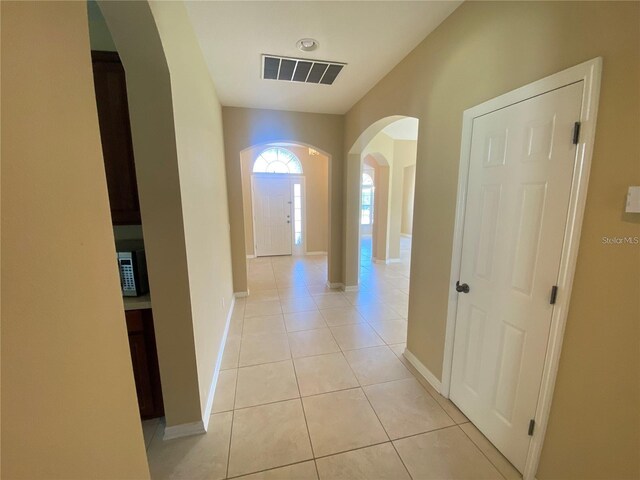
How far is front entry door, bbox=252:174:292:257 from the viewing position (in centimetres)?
638

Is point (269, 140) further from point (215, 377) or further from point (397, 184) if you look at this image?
point (397, 184)

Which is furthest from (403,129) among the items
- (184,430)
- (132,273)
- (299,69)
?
(184,430)

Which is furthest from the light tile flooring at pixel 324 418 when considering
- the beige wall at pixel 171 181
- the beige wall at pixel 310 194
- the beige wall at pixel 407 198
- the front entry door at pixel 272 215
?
the beige wall at pixel 407 198

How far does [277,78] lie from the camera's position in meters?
2.72

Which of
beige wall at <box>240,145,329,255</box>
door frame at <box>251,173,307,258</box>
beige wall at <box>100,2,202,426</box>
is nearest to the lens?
beige wall at <box>100,2,202,426</box>

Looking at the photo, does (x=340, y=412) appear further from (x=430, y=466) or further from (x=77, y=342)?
(x=77, y=342)

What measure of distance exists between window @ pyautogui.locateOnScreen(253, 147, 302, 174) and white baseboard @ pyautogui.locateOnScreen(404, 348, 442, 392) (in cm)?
506

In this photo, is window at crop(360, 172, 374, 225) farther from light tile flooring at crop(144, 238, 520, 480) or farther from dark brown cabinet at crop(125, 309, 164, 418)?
dark brown cabinet at crop(125, 309, 164, 418)

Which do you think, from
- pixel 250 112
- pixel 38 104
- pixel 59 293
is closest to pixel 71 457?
pixel 59 293

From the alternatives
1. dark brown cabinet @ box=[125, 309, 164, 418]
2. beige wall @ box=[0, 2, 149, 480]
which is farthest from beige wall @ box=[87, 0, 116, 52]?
dark brown cabinet @ box=[125, 309, 164, 418]

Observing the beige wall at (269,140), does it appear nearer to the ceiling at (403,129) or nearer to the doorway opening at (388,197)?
the ceiling at (403,129)

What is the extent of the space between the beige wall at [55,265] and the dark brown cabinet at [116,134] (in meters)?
1.11

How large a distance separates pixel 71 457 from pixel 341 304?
11.1 ft

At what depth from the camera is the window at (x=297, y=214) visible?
656 centimetres
